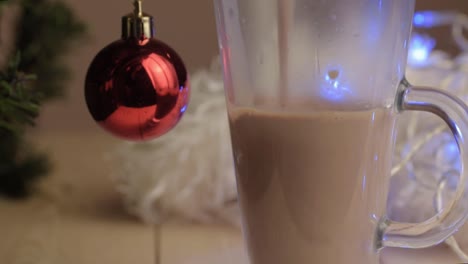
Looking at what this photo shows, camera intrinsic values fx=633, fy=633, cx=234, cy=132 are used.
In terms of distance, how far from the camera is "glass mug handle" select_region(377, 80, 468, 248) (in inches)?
16.9

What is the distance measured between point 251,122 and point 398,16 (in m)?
0.12

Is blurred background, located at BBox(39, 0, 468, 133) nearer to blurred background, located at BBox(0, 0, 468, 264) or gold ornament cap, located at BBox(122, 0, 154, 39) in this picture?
blurred background, located at BBox(0, 0, 468, 264)

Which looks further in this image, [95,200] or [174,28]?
[174,28]

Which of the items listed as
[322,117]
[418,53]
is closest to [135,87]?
[322,117]

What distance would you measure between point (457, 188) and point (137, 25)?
A: 0.25 meters

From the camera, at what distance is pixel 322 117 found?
0.41 meters

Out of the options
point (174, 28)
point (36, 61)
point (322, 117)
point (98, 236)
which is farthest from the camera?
point (174, 28)

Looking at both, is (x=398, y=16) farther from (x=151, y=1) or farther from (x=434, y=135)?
(x=151, y=1)

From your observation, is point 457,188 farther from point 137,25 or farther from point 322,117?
point 137,25

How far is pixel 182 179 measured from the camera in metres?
0.68

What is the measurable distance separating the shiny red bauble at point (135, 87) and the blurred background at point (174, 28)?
911mm

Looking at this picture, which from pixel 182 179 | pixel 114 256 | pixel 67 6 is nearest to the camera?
pixel 114 256

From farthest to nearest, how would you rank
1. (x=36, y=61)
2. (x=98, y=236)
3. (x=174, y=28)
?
(x=174, y=28) < (x=36, y=61) < (x=98, y=236)

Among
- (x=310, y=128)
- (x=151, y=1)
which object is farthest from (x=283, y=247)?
(x=151, y=1)
